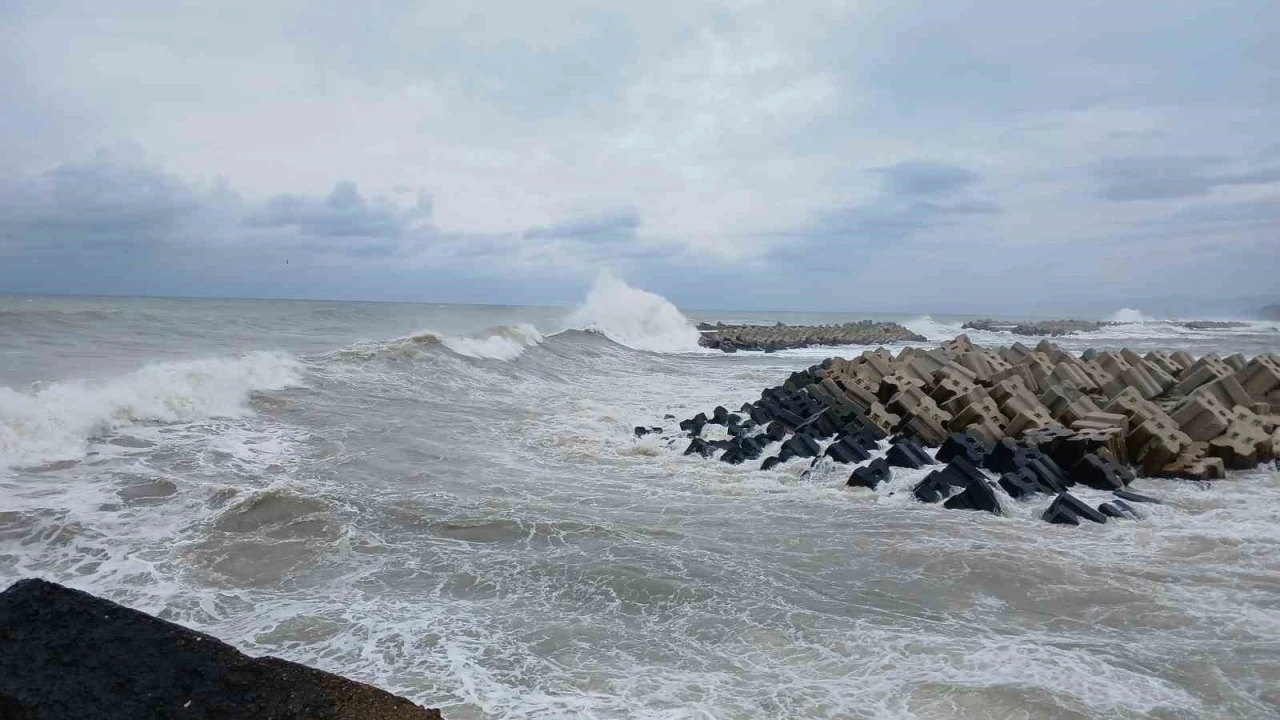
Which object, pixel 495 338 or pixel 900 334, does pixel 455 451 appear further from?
pixel 900 334

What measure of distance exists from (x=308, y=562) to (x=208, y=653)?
3792 mm

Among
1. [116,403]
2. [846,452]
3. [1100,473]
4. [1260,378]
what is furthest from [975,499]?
[116,403]

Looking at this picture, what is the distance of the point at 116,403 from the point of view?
1027 cm

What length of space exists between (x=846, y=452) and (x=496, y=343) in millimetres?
16304

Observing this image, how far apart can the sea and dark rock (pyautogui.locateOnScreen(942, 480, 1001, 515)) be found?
0.69ft

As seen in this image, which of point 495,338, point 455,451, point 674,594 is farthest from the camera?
point 495,338

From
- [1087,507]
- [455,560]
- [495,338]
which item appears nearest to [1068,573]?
[1087,507]

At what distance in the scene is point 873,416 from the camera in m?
11.5

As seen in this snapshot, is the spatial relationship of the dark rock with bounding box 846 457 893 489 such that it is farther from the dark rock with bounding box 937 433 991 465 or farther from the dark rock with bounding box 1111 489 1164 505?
the dark rock with bounding box 1111 489 1164 505

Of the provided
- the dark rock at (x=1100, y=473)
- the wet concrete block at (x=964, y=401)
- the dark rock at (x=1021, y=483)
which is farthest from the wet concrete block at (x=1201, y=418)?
the dark rock at (x=1021, y=483)

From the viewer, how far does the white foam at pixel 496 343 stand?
22.3 metres

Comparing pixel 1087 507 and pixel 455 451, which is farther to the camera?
pixel 455 451

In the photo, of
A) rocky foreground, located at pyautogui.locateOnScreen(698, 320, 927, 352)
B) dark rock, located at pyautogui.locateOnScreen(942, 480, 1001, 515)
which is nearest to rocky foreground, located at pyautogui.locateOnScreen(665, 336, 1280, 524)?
dark rock, located at pyautogui.locateOnScreen(942, 480, 1001, 515)

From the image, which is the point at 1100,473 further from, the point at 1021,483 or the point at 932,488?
the point at 932,488
